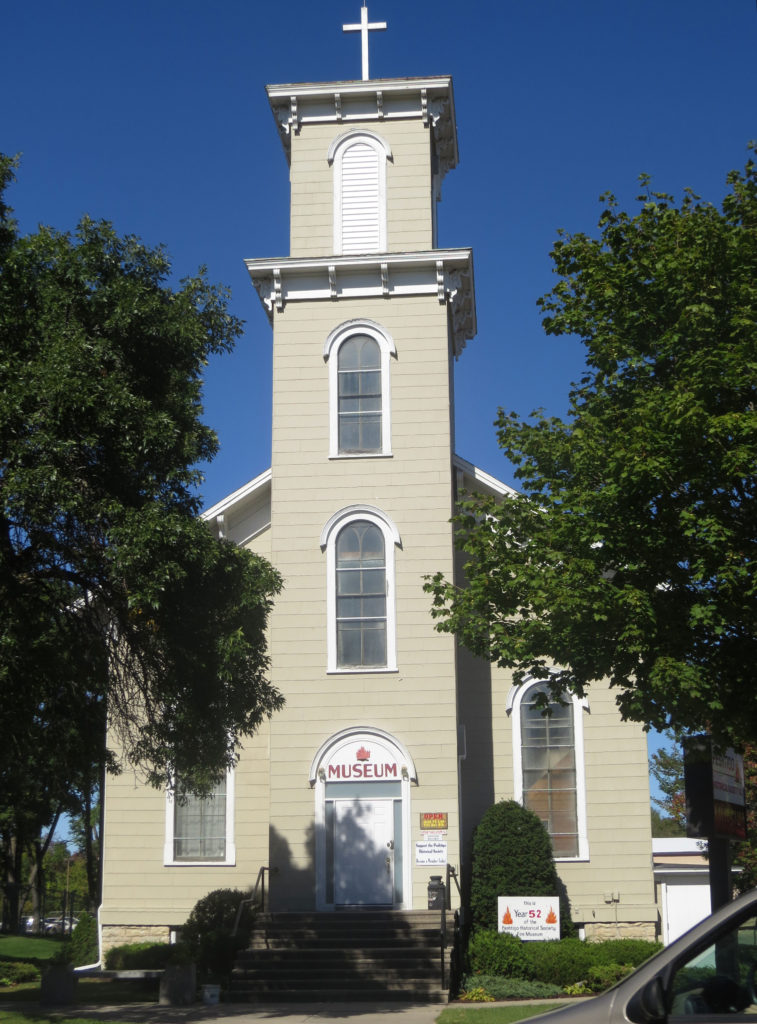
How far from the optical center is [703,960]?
5.77m

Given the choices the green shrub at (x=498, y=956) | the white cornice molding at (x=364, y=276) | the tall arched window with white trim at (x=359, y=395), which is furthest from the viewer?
the white cornice molding at (x=364, y=276)

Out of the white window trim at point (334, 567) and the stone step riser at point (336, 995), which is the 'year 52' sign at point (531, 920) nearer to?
the stone step riser at point (336, 995)

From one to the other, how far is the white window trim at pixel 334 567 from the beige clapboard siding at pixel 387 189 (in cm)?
568

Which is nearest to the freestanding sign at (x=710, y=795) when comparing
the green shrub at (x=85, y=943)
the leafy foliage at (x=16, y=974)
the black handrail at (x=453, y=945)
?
the black handrail at (x=453, y=945)

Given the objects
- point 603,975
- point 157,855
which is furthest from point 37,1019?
point 603,975

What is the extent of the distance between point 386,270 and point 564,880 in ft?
41.1

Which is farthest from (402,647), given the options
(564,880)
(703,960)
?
(703,960)

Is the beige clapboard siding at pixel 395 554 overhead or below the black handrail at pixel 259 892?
overhead

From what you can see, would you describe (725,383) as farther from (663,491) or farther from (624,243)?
(624,243)

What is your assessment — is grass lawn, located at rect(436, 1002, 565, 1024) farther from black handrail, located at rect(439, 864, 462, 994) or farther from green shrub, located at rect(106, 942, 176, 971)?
green shrub, located at rect(106, 942, 176, 971)

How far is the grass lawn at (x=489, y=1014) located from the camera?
15945 millimetres

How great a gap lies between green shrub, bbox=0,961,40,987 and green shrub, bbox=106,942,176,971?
208 centimetres

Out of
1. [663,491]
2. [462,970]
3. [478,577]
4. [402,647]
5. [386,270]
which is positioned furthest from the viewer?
[386,270]

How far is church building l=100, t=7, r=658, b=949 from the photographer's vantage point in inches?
885
